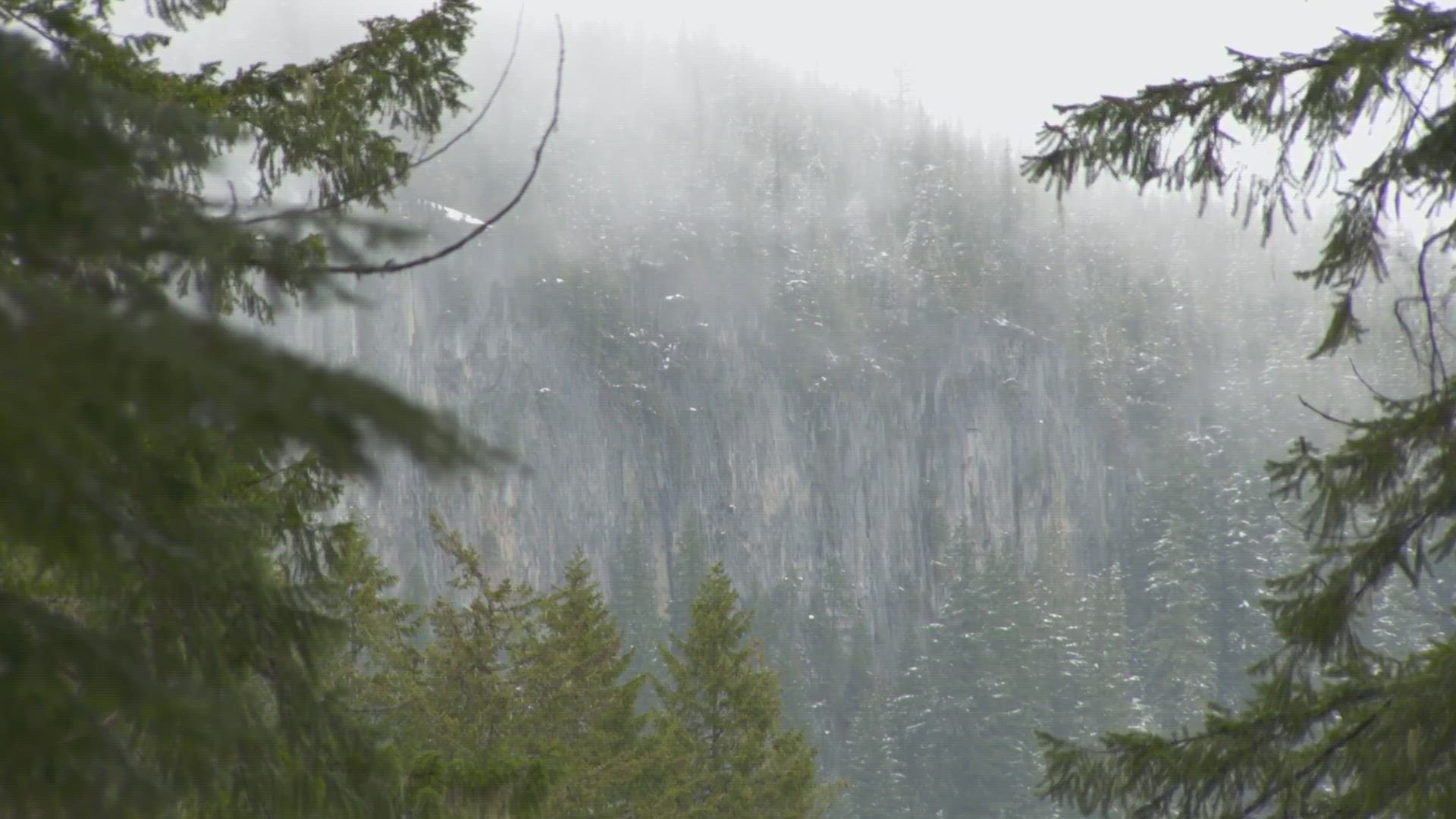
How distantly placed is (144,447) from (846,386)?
173 ft

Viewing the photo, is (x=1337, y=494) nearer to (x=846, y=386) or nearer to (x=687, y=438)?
(x=687, y=438)

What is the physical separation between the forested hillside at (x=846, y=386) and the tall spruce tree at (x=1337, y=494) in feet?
101

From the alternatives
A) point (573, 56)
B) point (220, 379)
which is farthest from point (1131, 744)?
point (573, 56)

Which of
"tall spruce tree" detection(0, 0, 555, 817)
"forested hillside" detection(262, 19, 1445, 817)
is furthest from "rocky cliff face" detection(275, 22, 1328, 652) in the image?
"tall spruce tree" detection(0, 0, 555, 817)

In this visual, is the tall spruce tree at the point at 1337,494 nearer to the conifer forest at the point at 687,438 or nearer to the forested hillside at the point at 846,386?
the conifer forest at the point at 687,438

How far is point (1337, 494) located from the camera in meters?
3.56

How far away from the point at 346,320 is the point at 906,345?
2639 cm

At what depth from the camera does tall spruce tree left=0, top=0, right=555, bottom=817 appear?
963 mm

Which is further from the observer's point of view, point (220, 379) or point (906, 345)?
point (906, 345)

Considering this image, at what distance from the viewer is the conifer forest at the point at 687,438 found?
1.32 metres

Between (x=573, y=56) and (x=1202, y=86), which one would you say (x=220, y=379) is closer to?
(x=1202, y=86)

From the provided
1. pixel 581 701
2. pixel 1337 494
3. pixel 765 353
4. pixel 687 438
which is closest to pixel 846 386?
pixel 765 353

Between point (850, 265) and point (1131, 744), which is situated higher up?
point (850, 265)

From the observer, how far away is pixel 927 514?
5269cm
